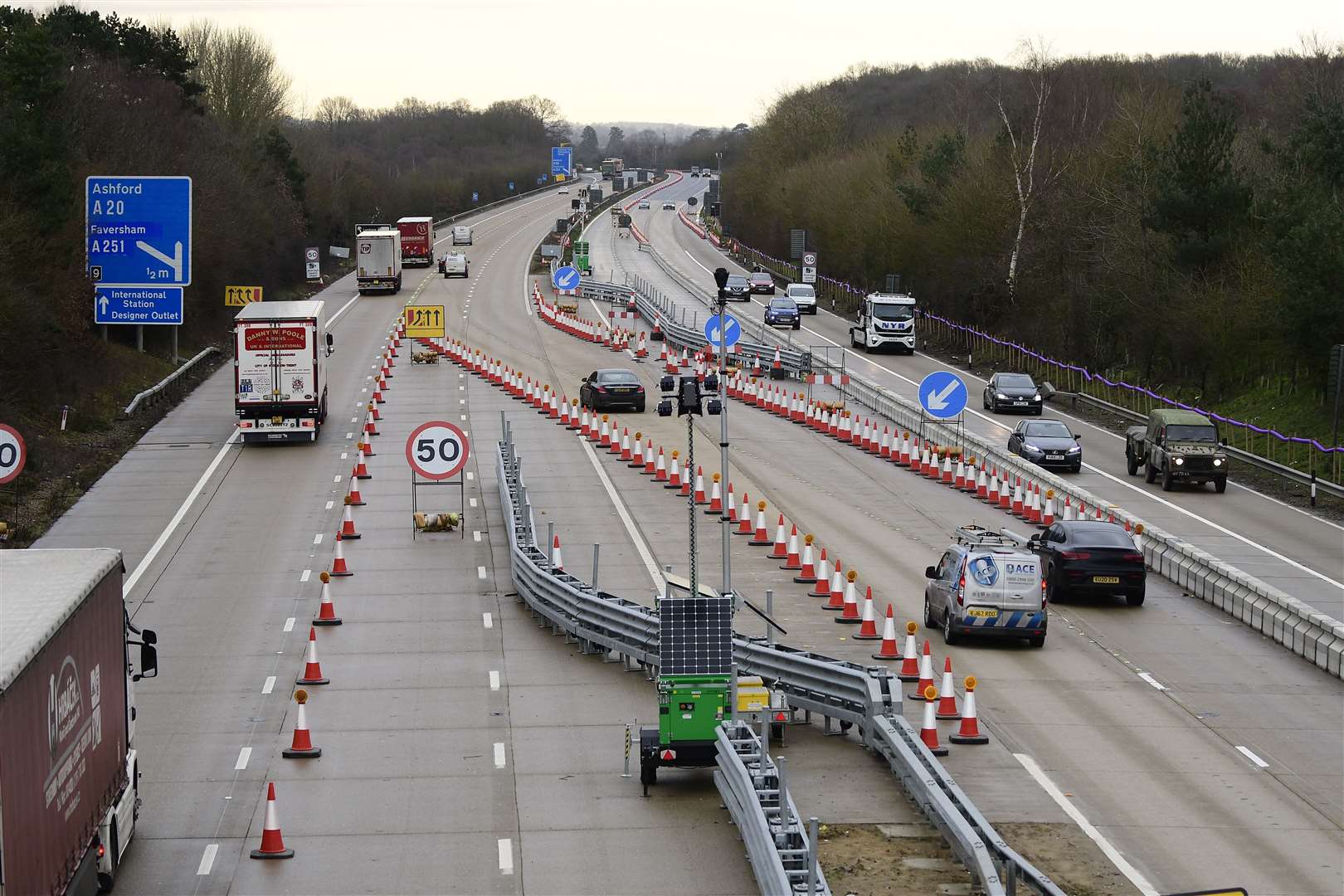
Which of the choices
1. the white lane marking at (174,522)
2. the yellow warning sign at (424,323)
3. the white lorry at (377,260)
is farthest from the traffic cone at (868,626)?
the white lorry at (377,260)

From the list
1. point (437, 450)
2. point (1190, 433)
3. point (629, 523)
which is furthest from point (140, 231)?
point (1190, 433)

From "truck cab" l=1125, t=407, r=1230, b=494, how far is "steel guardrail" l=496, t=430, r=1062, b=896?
18139mm

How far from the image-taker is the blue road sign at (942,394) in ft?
118

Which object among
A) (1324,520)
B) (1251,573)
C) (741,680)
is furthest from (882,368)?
(741,680)

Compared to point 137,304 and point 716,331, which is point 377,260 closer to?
point 716,331

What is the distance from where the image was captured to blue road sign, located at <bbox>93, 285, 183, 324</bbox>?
123ft

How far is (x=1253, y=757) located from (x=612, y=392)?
1325 inches

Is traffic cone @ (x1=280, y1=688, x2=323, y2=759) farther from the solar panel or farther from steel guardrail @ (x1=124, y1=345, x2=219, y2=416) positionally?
steel guardrail @ (x1=124, y1=345, x2=219, y2=416)

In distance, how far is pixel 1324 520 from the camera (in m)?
39.9

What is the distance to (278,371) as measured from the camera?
45.4 meters

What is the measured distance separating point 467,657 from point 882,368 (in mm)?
45513

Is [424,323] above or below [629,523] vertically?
above

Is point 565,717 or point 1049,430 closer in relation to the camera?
point 565,717

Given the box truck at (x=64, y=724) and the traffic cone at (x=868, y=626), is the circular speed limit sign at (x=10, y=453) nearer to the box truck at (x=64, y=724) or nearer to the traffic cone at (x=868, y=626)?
the traffic cone at (x=868, y=626)
